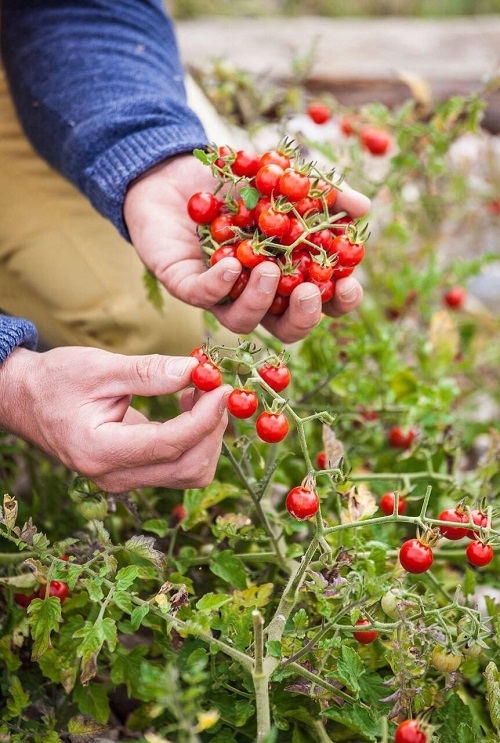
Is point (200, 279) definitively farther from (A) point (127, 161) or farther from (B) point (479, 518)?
(B) point (479, 518)

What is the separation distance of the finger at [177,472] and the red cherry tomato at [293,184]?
1.20 feet

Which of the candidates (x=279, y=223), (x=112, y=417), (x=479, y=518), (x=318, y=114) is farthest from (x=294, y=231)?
(x=318, y=114)

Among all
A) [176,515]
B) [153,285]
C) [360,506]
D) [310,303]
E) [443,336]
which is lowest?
[443,336]

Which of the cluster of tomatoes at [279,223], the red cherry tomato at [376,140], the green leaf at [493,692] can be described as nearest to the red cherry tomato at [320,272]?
the cluster of tomatoes at [279,223]

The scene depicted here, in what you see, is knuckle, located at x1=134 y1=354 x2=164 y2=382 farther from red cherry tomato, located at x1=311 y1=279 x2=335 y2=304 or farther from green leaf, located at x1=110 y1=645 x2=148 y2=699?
green leaf, located at x1=110 y1=645 x2=148 y2=699

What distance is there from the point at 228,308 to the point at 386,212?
1.53 m

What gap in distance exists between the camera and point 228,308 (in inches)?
48.6

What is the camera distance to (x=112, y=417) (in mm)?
1077

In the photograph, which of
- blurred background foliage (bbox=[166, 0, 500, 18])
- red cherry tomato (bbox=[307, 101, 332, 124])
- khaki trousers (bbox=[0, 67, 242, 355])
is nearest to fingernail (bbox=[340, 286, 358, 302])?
khaki trousers (bbox=[0, 67, 242, 355])

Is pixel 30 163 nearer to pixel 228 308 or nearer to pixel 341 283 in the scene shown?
pixel 228 308

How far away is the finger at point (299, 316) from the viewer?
113cm

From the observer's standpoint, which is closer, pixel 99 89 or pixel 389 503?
pixel 389 503

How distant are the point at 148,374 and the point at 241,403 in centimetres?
14

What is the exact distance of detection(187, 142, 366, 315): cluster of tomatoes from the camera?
1105 millimetres
